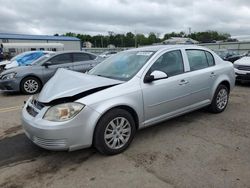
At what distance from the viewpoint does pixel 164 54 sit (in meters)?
4.40

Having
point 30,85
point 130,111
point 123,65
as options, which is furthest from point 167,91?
point 30,85

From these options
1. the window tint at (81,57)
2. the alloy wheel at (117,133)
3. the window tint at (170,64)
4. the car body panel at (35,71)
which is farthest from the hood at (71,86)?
the window tint at (81,57)

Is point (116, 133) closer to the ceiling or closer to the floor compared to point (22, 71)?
closer to the floor

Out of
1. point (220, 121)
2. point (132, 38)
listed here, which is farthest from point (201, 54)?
point (132, 38)

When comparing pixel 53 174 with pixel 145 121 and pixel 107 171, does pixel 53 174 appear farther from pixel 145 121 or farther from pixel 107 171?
pixel 145 121

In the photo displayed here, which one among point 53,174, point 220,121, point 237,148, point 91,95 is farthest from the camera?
point 220,121

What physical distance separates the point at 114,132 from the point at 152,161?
2.18 ft

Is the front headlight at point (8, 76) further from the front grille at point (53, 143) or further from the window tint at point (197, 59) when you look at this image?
the window tint at point (197, 59)

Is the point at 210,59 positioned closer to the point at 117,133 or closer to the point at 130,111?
the point at 130,111

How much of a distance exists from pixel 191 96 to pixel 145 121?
1.19m

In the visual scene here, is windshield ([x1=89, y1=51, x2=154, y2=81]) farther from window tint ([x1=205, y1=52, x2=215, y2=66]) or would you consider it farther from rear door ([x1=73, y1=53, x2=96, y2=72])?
rear door ([x1=73, y1=53, x2=96, y2=72])

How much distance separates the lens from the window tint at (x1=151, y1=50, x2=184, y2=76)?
4273mm

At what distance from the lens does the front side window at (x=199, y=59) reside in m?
4.84

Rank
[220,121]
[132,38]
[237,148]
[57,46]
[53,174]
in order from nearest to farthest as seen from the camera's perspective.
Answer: [53,174], [237,148], [220,121], [57,46], [132,38]
